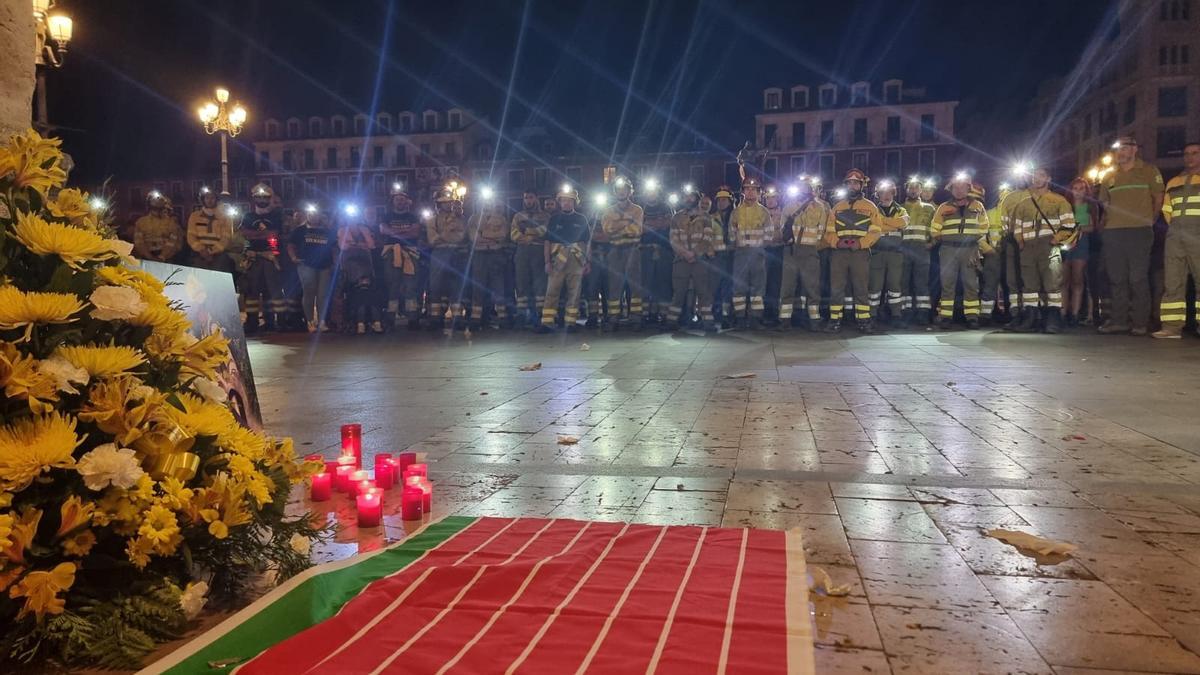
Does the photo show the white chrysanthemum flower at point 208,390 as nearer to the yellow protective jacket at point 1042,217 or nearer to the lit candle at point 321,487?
the lit candle at point 321,487

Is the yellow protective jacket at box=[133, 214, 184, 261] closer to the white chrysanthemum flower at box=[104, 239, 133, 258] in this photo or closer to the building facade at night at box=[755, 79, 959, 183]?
the white chrysanthemum flower at box=[104, 239, 133, 258]

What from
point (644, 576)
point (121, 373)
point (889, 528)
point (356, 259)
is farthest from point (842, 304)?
point (121, 373)

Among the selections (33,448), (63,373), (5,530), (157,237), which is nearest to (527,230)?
(157,237)

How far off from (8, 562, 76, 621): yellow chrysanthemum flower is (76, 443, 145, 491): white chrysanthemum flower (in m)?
0.26

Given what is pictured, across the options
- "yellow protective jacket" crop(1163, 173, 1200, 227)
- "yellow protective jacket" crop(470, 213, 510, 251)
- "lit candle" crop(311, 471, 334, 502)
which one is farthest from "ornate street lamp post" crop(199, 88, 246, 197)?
"yellow protective jacket" crop(1163, 173, 1200, 227)

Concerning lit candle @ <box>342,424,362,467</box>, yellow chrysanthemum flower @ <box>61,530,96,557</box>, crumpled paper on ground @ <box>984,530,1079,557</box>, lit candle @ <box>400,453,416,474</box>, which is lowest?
crumpled paper on ground @ <box>984,530,1079,557</box>

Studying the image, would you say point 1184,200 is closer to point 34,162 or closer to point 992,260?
point 992,260

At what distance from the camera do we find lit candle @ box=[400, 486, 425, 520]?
373 centimetres

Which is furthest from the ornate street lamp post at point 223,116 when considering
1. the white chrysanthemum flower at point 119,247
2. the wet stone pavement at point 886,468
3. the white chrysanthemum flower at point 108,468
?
the white chrysanthemum flower at point 108,468

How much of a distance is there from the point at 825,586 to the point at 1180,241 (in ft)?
37.6

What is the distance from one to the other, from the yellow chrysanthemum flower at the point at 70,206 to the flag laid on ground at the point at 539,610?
1580 millimetres

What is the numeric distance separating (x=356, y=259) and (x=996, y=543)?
14097mm

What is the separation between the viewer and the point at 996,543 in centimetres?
329

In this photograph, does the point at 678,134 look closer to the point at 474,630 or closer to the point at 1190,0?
the point at 1190,0
